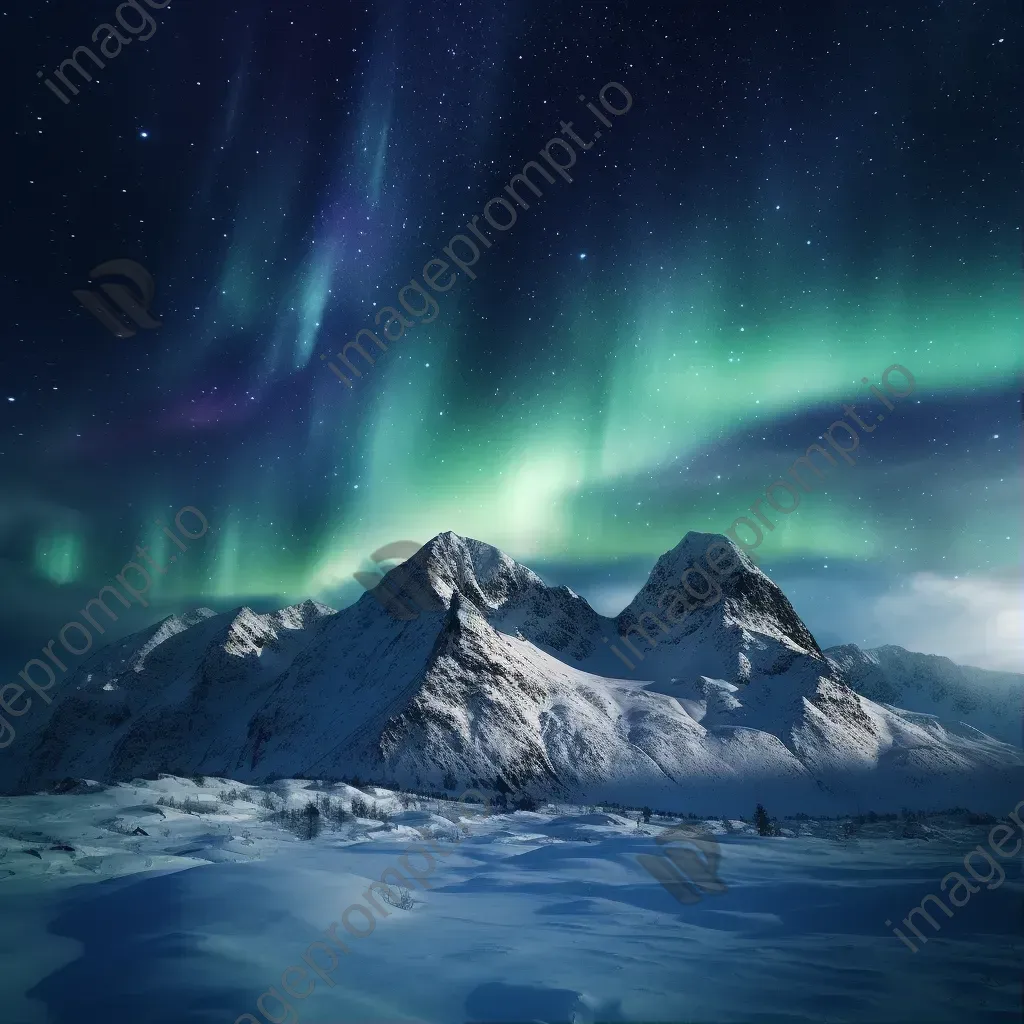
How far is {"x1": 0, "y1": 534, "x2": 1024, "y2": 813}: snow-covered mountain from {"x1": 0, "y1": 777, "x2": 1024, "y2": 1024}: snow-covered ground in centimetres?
2860

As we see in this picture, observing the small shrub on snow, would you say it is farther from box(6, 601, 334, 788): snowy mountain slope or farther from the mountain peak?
box(6, 601, 334, 788): snowy mountain slope

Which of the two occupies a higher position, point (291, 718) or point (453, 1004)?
point (453, 1004)

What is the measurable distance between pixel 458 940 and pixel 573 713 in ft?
212

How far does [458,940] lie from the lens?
307 inches

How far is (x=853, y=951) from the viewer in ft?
27.7

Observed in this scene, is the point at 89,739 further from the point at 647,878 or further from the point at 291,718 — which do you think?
the point at 647,878

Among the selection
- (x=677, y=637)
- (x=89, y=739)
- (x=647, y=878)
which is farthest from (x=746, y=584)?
(x=89, y=739)

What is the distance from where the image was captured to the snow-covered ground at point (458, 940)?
6086 millimetres

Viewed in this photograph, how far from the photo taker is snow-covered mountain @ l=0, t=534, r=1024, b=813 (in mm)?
58438

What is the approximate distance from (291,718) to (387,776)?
3844cm

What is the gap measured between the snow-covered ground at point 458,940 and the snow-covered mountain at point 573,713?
28.6 m
